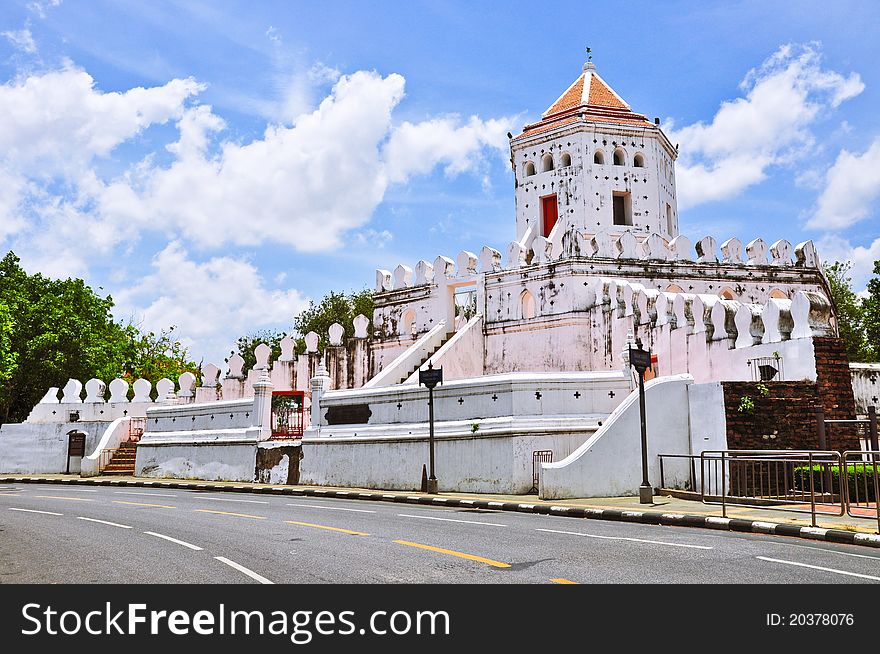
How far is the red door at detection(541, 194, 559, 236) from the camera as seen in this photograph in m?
30.4

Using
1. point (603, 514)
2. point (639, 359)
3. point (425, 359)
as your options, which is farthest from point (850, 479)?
point (425, 359)

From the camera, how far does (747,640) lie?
5.43m

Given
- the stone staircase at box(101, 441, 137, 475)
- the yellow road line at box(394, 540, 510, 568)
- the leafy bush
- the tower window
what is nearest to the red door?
the tower window

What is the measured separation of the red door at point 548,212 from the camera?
99.6 feet

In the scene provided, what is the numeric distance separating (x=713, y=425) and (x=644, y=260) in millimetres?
9899

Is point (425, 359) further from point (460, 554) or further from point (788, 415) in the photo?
point (460, 554)

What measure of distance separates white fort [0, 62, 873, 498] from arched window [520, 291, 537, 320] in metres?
0.06

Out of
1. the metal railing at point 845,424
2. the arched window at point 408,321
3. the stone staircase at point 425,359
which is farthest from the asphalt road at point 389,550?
the arched window at point 408,321

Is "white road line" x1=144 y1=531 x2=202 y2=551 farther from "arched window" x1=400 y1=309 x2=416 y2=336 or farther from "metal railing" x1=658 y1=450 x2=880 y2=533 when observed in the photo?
"arched window" x1=400 y1=309 x2=416 y2=336

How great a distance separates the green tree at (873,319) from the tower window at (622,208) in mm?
9451

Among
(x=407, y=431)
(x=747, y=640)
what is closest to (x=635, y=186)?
(x=407, y=431)

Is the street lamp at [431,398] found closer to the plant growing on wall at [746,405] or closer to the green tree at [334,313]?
the plant growing on wall at [746,405]

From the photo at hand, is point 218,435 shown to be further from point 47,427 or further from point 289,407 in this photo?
point 47,427

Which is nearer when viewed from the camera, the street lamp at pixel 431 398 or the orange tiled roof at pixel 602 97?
the street lamp at pixel 431 398
